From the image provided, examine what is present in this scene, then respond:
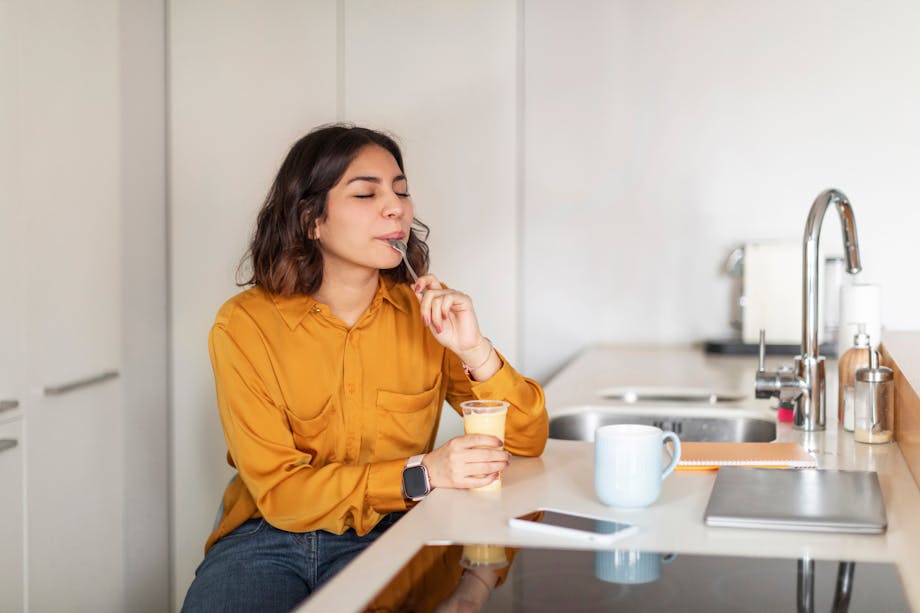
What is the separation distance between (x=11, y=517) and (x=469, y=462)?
4.47 feet

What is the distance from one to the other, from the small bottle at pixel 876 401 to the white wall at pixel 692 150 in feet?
4.46

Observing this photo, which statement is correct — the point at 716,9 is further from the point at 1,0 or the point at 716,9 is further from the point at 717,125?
the point at 1,0

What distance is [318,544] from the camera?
4.93 ft

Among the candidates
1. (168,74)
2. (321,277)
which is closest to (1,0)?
(168,74)

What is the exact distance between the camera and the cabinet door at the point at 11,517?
6.98 feet

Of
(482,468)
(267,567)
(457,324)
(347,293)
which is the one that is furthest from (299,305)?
(482,468)

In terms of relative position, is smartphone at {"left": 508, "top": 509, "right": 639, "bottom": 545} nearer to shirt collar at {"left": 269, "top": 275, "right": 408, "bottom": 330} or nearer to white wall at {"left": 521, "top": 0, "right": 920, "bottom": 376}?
shirt collar at {"left": 269, "top": 275, "right": 408, "bottom": 330}

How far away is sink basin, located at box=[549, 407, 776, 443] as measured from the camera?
1953 millimetres

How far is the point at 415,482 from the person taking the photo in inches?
54.5

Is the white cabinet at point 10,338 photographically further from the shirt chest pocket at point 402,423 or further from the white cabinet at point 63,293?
the shirt chest pocket at point 402,423

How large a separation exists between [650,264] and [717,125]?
471 mm

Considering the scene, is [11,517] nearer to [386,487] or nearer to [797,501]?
[386,487]

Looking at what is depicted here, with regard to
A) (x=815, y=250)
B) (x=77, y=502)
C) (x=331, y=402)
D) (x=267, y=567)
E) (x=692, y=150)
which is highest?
(x=692, y=150)

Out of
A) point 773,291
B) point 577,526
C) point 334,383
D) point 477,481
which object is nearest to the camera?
point 577,526
